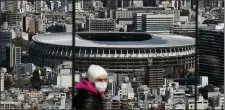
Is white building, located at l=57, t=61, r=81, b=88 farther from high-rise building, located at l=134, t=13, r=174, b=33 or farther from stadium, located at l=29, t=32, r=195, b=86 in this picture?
high-rise building, located at l=134, t=13, r=174, b=33

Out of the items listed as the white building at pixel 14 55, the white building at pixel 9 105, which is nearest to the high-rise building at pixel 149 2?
the white building at pixel 14 55

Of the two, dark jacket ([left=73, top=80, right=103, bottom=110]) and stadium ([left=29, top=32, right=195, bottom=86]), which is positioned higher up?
dark jacket ([left=73, top=80, right=103, bottom=110])

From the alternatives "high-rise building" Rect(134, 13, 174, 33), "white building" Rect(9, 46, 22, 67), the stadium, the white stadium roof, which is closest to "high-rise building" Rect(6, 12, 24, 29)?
the white stadium roof

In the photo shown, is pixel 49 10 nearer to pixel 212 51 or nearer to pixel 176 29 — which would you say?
pixel 176 29

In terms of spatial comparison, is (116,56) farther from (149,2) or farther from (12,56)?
(149,2)

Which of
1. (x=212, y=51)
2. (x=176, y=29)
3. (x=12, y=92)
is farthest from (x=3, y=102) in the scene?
(x=176, y=29)

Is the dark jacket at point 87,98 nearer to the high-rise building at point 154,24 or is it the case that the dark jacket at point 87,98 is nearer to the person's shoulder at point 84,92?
the person's shoulder at point 84,92

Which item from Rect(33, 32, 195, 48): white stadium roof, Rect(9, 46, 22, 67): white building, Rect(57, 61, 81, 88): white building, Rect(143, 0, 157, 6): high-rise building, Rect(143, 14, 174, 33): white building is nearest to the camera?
Rect(57, 61, 81, 88): white building

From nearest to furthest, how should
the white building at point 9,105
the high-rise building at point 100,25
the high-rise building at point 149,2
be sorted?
the white building at point 9,105 < the high-rise building at point 100,25 < the high-rise building at point 149,2
